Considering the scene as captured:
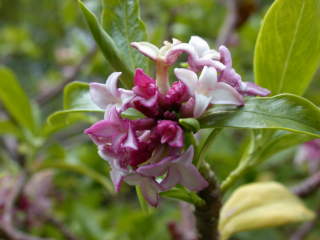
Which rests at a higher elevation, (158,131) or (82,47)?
(158,131)

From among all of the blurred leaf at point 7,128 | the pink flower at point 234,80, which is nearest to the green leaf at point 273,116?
the pink flower at point 234,80

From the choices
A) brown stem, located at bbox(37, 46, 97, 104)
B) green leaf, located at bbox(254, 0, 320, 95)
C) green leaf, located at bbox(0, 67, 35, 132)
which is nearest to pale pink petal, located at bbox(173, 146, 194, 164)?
green leaf, located at bbox(254, 0, 320, 95)

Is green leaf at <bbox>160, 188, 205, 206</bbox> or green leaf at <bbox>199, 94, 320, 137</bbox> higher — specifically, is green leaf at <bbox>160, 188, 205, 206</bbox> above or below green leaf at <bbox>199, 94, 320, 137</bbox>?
below

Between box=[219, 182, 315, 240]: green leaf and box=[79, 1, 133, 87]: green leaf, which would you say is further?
box=[219, 182, 315, 240]: green leaf

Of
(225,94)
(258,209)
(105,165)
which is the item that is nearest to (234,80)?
(225,94)

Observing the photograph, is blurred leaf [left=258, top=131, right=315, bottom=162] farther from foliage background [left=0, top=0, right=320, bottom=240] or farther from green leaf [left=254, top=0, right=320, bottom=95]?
foliage background [left=0, top=0, right=320, bottom=240]

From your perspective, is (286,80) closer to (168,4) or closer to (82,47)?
(168,4)

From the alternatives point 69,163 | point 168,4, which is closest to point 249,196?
point 69,163

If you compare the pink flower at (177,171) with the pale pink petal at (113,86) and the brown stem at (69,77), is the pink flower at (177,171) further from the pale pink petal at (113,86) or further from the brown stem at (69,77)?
the brown stem at (69,77)
